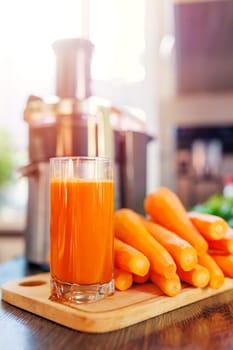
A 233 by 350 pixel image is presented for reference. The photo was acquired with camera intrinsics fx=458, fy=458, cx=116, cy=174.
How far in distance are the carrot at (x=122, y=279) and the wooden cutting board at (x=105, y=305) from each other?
0.03ft

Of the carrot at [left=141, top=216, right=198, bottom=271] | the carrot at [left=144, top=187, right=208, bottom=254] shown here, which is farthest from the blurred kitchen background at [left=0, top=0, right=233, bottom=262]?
the carrot at [left=141, top=216, right=198, bottom=271]

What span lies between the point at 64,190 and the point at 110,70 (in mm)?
1657

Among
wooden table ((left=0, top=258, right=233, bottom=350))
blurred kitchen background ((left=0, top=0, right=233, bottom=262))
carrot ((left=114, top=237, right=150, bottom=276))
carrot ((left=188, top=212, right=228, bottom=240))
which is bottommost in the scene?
wooden table ((left=0, top=258, right=233, bottom=350))

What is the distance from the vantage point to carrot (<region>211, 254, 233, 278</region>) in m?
0.81

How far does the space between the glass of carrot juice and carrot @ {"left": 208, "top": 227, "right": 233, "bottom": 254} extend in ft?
0.76

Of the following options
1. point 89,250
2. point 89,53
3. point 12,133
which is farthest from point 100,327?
point 12,133

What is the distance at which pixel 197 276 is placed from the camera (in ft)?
2.40

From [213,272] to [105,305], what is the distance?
0.70ft

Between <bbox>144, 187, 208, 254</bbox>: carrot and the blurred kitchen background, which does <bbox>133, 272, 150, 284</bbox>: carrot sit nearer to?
<bbox>144, 187, 208, 254</bbox>: carrot

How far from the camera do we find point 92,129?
1045 mm

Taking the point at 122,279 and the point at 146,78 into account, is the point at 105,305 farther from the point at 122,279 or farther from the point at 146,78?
the point at 146,78

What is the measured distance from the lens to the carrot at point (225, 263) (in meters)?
0.81

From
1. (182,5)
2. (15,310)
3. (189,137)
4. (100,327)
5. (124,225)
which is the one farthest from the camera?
(189,137)

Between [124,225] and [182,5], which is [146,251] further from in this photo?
[182,5]
